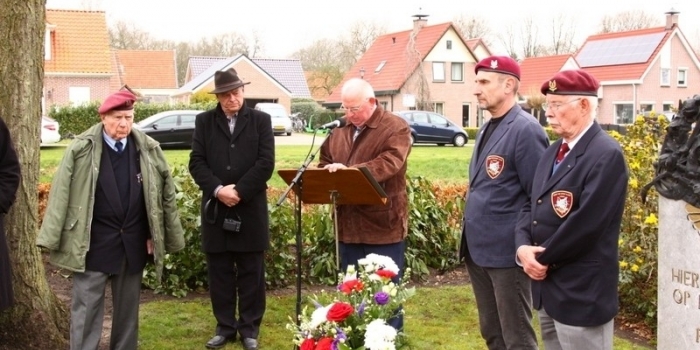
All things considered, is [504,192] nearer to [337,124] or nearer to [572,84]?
[572,84]

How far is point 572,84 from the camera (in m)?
3.52

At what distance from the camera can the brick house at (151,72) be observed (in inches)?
2067

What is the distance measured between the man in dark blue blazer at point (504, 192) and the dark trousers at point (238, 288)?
1881mm

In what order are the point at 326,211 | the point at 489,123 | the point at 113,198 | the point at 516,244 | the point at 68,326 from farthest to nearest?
the point at 326,211 < the point at 68,326 < the point at 113,198 < the point at 489,123 < the point at 516,244

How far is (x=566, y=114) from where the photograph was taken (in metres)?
3.55

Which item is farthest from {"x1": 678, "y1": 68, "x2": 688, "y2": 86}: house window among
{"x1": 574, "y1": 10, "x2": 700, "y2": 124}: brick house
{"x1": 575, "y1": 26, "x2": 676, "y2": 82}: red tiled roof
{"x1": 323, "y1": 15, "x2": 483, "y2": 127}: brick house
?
{"x1": 323, "y1": 15, "x2": 483, "y2": 127}: brick house

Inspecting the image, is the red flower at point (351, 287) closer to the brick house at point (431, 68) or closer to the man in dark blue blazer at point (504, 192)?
the man in dark blue blazer at point (504, 192)

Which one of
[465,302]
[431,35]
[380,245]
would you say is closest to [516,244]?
[380,245]

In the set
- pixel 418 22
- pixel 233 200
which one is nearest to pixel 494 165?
pixel 233 200

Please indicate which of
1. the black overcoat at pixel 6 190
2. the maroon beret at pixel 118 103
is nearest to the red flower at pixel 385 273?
the maroon beret at pixel 118 103

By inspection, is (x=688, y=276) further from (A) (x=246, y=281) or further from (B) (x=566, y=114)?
(A) (x=246, y=281)

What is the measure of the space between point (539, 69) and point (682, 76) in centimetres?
849

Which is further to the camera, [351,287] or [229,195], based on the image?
[229,195]

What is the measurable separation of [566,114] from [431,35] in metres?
41.7
